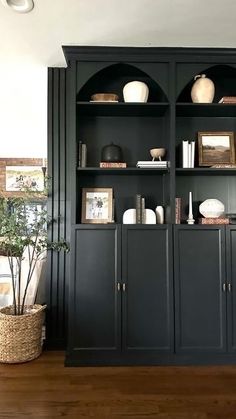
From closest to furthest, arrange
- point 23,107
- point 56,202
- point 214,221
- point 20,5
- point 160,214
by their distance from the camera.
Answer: point 20,5
point 214,221
point 160,214
point 56,202
point 23,107

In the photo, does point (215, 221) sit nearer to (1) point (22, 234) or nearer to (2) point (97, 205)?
(2) point (97, 205)

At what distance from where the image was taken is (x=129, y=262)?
249cm

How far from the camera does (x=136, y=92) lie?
102 inches

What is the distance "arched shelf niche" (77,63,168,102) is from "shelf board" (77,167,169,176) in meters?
0.67

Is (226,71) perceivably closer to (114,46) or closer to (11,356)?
(114,46)

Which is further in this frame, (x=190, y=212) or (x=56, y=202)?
(x=56, y=202)

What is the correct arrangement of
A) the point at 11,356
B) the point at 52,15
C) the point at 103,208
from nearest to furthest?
the point at 52,15 < the point at 11,356 < the point at 103,208

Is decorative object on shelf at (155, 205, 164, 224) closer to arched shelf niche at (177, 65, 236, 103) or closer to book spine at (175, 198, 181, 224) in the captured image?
book spine at (175, 198, 181, 224)

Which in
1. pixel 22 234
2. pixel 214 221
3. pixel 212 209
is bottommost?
pixel 22 234

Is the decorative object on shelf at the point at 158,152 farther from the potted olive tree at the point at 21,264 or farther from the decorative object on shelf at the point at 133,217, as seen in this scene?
the potted olive tree at the point at 21,264

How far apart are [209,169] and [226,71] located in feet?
3.16

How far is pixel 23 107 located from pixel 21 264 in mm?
2306

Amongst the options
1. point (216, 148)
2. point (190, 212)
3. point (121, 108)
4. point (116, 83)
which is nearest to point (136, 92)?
point (121, 108)

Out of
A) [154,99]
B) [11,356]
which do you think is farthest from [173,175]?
[11,356]
